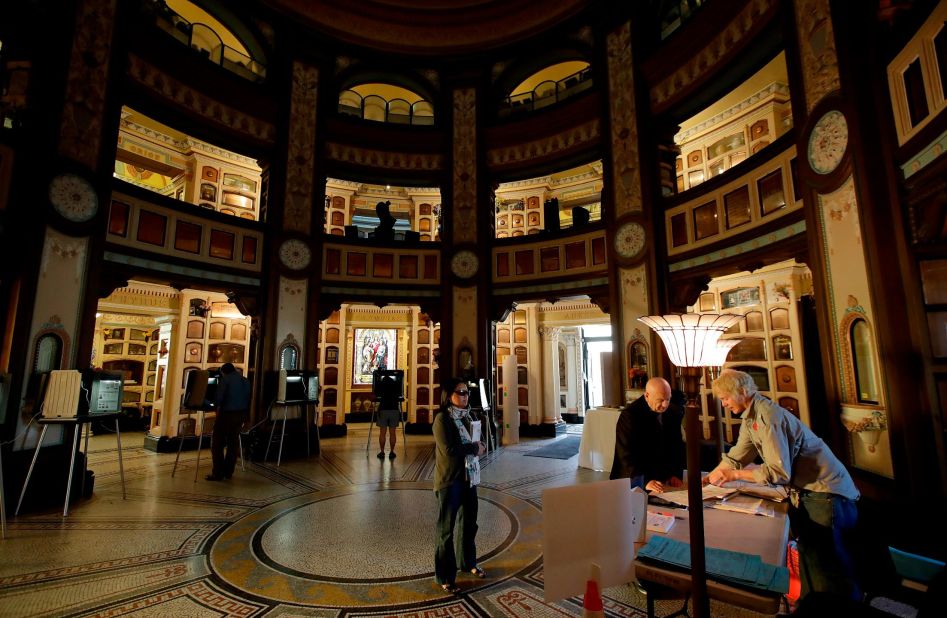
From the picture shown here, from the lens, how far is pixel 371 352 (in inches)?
495

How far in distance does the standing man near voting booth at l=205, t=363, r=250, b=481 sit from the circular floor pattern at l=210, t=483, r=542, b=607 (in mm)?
1590

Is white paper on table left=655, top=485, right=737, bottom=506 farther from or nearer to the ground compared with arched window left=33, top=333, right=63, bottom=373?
nearer to the ground

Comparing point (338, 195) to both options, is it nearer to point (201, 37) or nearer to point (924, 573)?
point (201, 37)

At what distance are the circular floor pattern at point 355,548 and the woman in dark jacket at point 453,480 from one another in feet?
0.49

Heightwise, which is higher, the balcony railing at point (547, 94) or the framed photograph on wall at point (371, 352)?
the balcony railing at point (547, 94)

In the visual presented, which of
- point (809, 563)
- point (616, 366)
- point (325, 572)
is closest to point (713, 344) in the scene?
point (809, 563)

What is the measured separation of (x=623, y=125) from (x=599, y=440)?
5.70 meters

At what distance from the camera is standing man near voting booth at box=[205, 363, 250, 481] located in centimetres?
586

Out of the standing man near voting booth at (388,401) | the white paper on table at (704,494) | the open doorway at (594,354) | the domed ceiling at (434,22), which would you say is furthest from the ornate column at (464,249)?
the white paper on table at (704,494)

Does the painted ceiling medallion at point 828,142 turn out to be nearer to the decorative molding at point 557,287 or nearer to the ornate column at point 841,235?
the ornate column at point 841,235

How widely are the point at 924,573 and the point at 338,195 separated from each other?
39.4 feet

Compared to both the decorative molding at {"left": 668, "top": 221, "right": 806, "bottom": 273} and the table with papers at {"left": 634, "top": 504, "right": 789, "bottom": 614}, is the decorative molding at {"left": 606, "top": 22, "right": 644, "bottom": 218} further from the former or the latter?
the table with papers at {"left": 634, "top": 504, "right": 789, "bottom": 614}

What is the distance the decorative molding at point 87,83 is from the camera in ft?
18.6

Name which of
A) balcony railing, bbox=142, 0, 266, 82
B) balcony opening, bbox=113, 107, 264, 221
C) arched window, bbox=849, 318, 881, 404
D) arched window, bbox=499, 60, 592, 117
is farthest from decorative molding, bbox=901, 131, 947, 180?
balcony railing, bbox=142, 0, 266, 82
